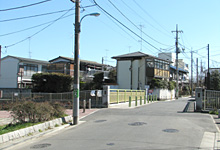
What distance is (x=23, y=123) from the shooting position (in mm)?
10930

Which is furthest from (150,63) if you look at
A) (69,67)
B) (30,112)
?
(30,112)

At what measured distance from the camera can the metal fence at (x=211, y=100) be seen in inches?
647

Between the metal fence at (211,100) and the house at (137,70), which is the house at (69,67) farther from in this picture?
the metal fence at (211,100)

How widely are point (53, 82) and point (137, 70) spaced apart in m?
14.6

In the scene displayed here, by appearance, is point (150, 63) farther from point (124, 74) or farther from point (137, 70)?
point (124, 74)

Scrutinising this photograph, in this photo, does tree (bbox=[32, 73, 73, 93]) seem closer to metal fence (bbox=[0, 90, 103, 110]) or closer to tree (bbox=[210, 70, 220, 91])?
metal fence (bbox=[0, 90, 103, 110])

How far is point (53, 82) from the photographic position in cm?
3203

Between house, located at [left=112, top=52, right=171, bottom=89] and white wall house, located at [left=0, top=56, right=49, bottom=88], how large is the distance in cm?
1538

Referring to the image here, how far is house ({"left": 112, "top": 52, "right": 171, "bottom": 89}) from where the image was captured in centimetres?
3909

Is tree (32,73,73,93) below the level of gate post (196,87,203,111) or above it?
above

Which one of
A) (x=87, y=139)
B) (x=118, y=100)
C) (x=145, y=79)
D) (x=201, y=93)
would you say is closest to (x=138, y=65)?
(x=145, y=79)

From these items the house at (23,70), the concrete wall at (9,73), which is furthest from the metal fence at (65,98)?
the concrete wall at (9,73)

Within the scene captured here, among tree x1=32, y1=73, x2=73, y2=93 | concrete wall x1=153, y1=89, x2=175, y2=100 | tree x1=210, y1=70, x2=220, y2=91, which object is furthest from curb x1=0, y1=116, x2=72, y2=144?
concrete wall x1=153, y1=89, x2=175, y2=100

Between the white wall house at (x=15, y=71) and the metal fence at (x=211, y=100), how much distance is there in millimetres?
31783
